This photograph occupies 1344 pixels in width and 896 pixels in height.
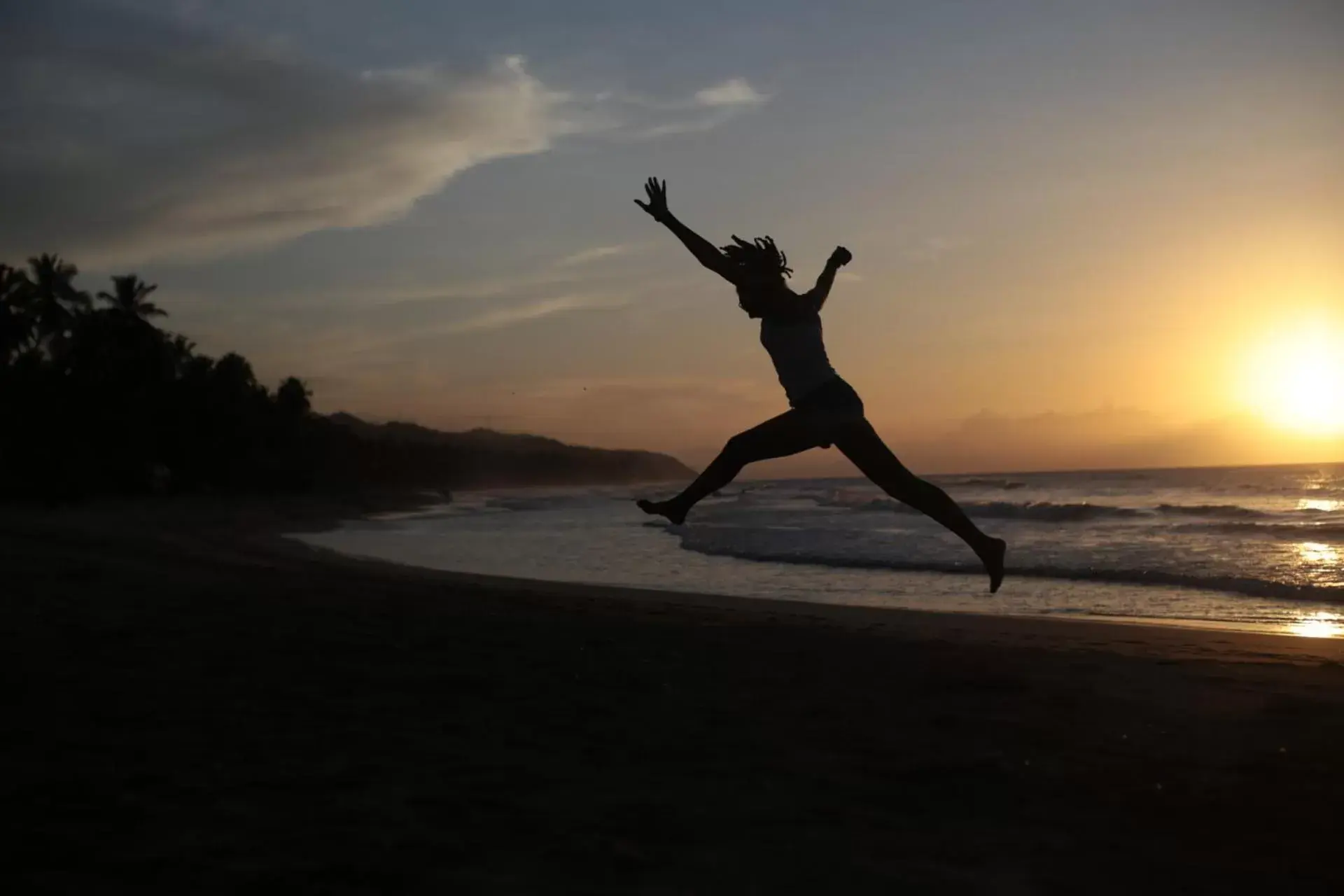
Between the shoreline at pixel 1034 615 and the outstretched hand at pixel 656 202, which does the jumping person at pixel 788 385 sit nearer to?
the outstretched hand at pixel 656 202

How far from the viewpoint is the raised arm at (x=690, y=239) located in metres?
5.46

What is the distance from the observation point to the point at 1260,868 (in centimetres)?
378

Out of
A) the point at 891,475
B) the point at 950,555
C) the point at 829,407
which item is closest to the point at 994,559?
the point at 891,475

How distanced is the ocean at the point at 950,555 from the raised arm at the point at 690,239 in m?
8.61

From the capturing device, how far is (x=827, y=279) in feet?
18.7

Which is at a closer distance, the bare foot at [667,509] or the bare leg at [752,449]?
the bare leg at [752,449]

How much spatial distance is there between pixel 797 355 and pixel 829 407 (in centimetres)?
30

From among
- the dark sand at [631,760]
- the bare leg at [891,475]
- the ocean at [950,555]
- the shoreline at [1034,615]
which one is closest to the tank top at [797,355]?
the bare leg at [891,475]

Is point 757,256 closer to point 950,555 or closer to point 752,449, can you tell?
point 752,449

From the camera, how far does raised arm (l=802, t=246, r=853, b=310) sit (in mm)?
5535

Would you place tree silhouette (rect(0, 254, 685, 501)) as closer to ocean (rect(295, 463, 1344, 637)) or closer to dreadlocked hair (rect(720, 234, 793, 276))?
ocean (rect(295, 463, 1344, 637))

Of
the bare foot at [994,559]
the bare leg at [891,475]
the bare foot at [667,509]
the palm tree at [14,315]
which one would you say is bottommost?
the bare foot at [994,559]

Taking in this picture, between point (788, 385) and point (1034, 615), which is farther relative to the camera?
point (1034, 615)

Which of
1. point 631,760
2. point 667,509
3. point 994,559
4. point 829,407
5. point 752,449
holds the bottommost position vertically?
point 631,760
